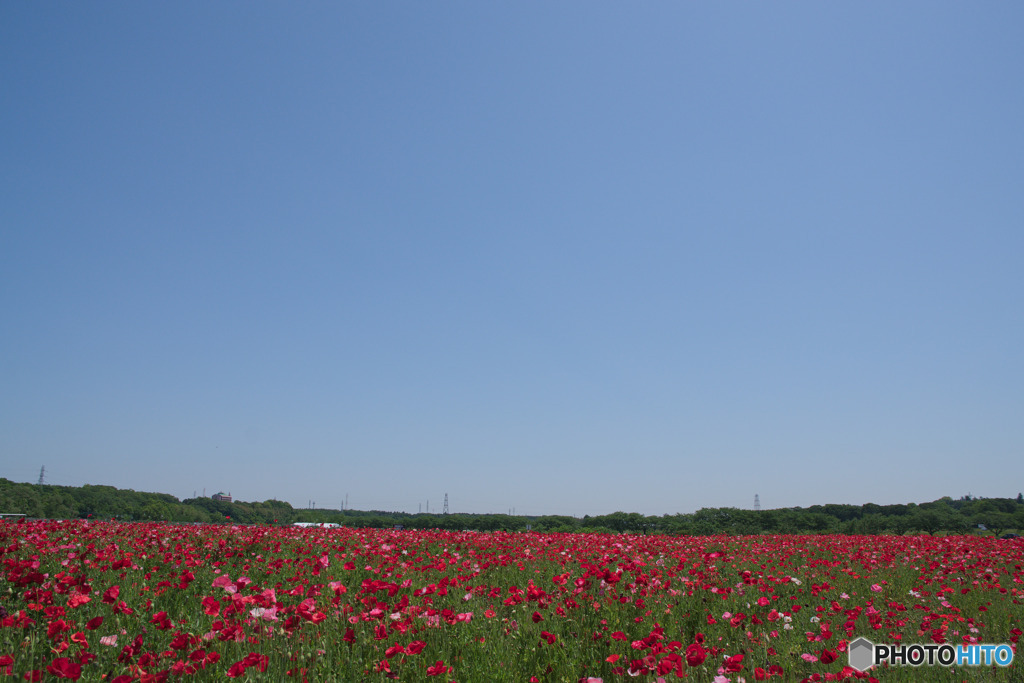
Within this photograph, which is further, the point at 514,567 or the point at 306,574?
the point at 514,567

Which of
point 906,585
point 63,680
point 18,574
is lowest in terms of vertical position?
point 906,585

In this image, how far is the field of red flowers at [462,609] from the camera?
3844 mm

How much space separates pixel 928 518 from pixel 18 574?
36364mm

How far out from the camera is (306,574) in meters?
7.85

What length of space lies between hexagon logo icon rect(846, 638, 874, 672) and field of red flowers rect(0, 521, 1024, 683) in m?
0.14

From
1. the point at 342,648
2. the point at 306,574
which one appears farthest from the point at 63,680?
the point at 306,574

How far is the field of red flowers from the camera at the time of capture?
3.84m

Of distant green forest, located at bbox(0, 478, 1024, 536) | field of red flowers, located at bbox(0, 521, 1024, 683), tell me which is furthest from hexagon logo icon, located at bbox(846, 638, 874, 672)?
distant green forest, located at bbox(0, 478, 1024, 536)

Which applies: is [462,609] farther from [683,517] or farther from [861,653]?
[683,517]

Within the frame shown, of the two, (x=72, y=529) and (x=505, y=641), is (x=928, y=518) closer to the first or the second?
(x=505, y=641)

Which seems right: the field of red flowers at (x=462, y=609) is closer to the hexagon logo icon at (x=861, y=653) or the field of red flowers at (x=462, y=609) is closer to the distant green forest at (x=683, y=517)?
the hexagon logo icon at (x=861, y=653)

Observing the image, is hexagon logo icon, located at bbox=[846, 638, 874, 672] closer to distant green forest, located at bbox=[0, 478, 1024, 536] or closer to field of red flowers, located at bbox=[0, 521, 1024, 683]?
field of red flowers, located at bbox=[0, 521, 1024, 683]

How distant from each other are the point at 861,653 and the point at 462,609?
156 inches

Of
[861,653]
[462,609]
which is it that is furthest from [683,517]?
[462,609]
